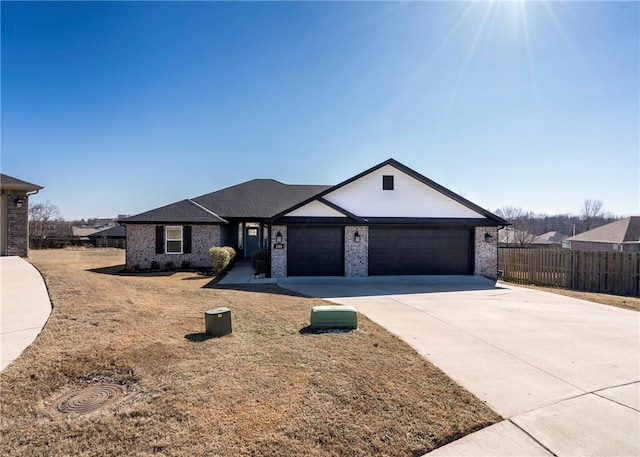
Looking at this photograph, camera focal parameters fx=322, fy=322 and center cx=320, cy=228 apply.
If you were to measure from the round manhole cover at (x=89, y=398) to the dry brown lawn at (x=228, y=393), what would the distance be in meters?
0.10

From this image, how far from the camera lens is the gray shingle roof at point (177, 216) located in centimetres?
1686

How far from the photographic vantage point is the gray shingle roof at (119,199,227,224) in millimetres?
16859

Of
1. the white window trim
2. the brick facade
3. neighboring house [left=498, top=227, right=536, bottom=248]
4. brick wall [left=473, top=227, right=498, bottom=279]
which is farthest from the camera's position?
neighboring house [left=498, top=227, right=536, bottom=248]

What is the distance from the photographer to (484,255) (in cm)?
1480

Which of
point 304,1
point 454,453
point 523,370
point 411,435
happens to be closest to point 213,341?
point 411,435

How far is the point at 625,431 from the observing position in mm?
3277

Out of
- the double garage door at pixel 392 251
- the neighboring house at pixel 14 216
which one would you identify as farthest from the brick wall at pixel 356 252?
the neighboring house at pixel 14 216

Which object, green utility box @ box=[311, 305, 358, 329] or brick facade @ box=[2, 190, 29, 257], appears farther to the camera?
brick facade @ box=[2, 190, 29, 257]

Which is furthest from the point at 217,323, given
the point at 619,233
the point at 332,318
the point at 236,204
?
the point at 619,233

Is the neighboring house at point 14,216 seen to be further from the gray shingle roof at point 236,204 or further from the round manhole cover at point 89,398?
the round manhole cover at point 89,398

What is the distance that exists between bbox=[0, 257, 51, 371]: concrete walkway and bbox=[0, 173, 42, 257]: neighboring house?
4.99 m

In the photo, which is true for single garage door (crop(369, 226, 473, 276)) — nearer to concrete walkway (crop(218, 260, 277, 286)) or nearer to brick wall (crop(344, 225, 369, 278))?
brick wall (crop(344, 225, 369, 278))

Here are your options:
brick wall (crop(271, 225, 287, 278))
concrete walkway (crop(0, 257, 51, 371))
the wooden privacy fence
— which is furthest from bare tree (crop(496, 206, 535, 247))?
concrete walkway (crop(0, 257, 51, 371))

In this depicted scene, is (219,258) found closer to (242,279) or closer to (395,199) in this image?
(242,279)
